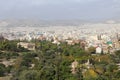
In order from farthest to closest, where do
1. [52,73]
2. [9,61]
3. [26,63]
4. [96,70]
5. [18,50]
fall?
[18,50], [9,61], [26,63], [96,70], [52,73]

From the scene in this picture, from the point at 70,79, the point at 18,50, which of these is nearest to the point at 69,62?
the point at 70,79

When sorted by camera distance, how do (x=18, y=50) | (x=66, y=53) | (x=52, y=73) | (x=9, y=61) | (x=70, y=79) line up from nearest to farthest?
(x=70, y=79) < (x=52, y=73) < (x=9, y=61) < (x=66, y=53) < (x=18, y=50)

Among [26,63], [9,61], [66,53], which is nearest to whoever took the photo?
[26,63]

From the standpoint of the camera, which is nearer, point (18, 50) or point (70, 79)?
point (70, 79)

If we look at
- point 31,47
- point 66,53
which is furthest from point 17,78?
point 31,47

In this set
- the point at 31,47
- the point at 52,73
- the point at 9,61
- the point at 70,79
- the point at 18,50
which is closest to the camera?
the point at 70,79

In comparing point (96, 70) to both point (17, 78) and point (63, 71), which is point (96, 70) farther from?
point (17, 78)

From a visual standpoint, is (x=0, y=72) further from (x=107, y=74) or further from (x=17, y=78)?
(x=107, y=74)

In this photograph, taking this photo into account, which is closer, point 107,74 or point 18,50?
point 107,74
